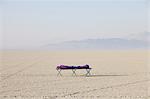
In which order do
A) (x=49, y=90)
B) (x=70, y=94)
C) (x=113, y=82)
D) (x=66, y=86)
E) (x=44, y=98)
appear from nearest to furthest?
(x=44, y=98), (x=70, y=94), (x=49, y=90), (x=66, y=86), (x=113, y=82)

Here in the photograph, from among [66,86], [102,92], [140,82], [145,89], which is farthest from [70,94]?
[140,82]

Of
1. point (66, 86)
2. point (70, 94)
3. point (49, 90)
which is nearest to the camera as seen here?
point (70, 94)

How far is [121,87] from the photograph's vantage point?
44.3ft

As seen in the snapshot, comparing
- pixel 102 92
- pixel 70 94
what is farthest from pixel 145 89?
pixel 70 94

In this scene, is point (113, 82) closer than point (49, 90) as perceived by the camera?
No

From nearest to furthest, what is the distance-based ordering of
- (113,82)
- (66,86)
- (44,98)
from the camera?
1. (44,98)
2. (66,86)
3. (113,82)

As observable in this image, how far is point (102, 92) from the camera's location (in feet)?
39.9

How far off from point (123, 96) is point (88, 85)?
10.0ft

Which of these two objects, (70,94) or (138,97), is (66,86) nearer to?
(70,94)

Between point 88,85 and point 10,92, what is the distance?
3.26m

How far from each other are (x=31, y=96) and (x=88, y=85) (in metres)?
3.37

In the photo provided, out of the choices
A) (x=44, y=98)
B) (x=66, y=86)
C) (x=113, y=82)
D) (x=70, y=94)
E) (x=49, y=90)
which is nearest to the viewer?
(x=44, y=98)

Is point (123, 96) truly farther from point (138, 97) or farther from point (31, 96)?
point (31, 96)

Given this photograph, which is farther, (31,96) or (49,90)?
(49,90)
